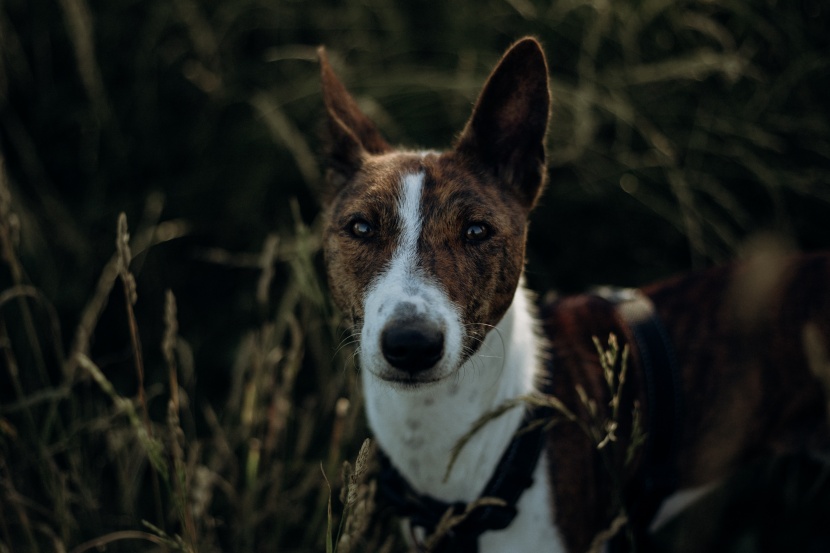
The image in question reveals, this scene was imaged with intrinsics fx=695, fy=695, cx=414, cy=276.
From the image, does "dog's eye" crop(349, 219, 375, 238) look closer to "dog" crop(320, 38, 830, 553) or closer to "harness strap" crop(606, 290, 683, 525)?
"dog" crop(320, 38, 830, 553)

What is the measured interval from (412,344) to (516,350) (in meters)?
0.63

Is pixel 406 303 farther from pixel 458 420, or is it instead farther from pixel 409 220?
pixel 458 420

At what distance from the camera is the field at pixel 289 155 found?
3.15 meters

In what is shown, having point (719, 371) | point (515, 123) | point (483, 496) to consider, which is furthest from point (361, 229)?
point (719, 371)

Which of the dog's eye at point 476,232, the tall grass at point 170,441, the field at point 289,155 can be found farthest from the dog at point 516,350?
the field at point 289,155

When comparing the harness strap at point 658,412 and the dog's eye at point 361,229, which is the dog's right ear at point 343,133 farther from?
the harness strap at point 658,412

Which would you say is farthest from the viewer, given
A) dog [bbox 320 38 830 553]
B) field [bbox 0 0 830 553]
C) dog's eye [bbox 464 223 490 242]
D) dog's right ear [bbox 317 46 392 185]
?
field [bbox 0 0 830 553]

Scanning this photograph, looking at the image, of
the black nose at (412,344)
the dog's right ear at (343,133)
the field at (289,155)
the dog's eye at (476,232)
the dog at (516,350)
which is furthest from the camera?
the field at (289,155)

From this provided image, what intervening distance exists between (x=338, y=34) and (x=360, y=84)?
0.71 meters

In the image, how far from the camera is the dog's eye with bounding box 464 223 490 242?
6.71 feet

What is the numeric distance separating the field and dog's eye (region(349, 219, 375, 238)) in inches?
31.7

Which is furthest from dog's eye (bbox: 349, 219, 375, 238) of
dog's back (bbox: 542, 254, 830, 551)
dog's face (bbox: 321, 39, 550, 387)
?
dog's back (bbox: 542, 254, 830, 551)

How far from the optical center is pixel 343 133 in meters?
2.34

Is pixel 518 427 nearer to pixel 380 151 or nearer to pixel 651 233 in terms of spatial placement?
pixel 380 151
